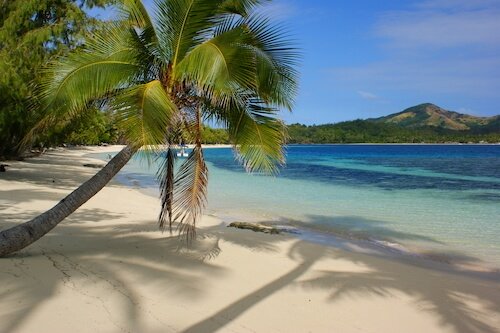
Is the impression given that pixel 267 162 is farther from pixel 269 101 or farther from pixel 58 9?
pixel 58 9

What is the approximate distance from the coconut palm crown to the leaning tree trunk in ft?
2.05

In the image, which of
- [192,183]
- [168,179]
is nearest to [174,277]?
[192,183]

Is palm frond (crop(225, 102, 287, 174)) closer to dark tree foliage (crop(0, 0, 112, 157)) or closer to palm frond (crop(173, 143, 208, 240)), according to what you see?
palm frond (crop(173, 143, 208, 240))

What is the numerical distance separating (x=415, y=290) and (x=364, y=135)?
161092mm

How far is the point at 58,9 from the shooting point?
15531 mm

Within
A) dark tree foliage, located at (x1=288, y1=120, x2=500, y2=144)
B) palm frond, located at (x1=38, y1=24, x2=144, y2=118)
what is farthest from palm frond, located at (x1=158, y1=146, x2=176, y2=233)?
dark tree foliage, located at (x1=288, y1=120, x2=500, y2=144)

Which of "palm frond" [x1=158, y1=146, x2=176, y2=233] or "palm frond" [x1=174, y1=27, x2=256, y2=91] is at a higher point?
"palm frond" [x1=174, y1=27, x2=256, y2=91]

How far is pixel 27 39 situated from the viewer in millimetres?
13867

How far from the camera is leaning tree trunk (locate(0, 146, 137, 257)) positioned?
5230mm

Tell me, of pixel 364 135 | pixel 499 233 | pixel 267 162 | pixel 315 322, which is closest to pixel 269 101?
pixel 267 162

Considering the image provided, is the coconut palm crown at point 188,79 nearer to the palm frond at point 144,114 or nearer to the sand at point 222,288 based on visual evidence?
the palm frond at point 144,114

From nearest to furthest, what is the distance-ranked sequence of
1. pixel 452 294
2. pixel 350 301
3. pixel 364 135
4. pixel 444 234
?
pixel 350 301 < pixel 452 294 < pixel 444 234 < pixel 364 135

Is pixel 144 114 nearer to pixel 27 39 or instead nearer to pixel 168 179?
pixel 168 179

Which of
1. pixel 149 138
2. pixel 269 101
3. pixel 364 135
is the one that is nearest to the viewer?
pixel 149 138
